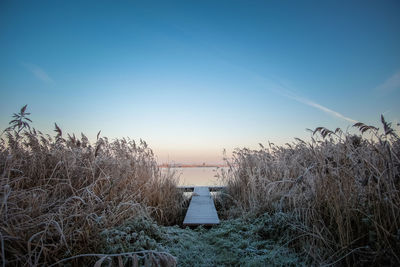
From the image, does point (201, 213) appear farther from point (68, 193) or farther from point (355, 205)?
point (355, 205)

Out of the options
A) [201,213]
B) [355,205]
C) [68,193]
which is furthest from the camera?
[201,213]

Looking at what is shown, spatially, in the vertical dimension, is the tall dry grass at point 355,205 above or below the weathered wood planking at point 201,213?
above

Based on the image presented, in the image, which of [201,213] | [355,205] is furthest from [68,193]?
[355,205]

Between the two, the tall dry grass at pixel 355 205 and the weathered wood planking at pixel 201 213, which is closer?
the tall dry grass at pixel 355 205

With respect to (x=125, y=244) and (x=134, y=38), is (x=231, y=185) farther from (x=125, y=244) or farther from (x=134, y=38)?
(x=134, y=38)

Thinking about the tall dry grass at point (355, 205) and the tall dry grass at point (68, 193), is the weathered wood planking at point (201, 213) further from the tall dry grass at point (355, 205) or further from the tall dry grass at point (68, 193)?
the tall dry grass at point (355, 205)

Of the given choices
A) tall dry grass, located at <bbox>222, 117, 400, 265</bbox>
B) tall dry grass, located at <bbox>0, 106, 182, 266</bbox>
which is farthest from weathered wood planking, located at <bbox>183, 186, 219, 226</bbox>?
tall dry grass, located at <bbox>222, 117, 400, 265</bbox>

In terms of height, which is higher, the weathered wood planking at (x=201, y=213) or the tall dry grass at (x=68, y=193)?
the tall dry grass at (x=68, y=193)

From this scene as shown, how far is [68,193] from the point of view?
111 inches

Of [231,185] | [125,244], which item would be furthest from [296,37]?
[125,244]

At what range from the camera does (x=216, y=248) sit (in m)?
2.80

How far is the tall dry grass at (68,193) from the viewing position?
1.58 m

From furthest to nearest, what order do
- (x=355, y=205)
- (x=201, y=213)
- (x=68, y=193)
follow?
1. (x=201, y=213)
2. (x=68, y=193)
3. (x=355, y=205)

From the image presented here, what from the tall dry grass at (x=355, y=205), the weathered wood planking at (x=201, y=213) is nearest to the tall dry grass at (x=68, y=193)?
the weathered wood planking at (x=201, y=213)
